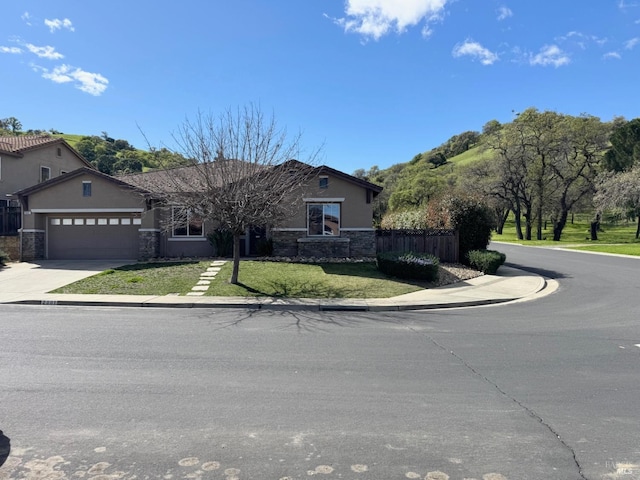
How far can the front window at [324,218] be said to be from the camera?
1986 cm

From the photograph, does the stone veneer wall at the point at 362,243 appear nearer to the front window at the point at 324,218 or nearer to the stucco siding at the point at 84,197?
the front window at the point at 324,218

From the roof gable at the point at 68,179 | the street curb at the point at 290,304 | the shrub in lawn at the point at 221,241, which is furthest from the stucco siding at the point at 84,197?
the street curb at the point at 290,304

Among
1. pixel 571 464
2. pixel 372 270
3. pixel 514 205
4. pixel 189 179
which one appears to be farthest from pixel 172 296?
pixel 514 205

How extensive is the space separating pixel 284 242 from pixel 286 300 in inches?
313

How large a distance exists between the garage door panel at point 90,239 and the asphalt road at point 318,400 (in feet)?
39.0

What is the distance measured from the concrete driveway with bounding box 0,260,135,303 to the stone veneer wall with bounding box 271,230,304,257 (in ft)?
22.1

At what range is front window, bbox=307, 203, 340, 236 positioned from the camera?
19.9 metres

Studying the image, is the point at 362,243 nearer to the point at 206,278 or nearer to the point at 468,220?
the point at 468,220

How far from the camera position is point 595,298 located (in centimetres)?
1270

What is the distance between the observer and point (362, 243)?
19766 mm

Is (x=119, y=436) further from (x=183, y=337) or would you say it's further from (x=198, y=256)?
(x=198, y=256)

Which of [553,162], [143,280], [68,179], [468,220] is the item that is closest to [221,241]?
[143,280]

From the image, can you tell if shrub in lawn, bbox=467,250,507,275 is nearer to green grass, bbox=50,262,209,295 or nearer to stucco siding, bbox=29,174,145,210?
green grass, bbox=50,262,209,295

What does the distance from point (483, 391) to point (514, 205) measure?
50562 millimetres
